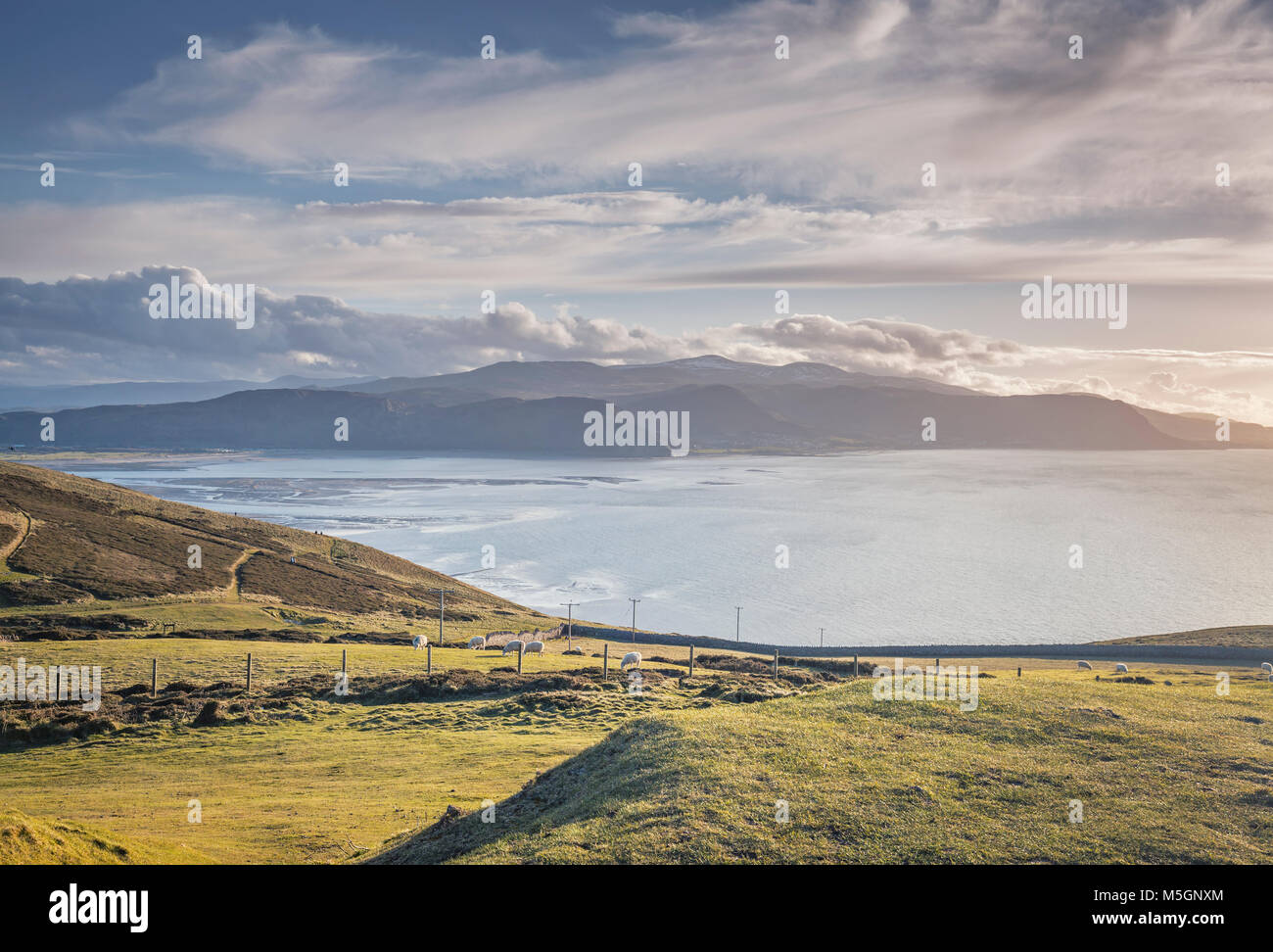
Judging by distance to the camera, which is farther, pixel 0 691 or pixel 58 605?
pixel 58 605

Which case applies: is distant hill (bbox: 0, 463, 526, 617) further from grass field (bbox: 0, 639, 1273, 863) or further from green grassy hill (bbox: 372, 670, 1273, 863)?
green grassy hill (bbox: 372, 670, 1273, 863)

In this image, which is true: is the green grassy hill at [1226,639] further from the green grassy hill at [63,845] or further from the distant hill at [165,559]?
the green grassy hill at [63,845]

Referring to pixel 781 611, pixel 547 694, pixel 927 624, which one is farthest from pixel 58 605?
pixel 927 624

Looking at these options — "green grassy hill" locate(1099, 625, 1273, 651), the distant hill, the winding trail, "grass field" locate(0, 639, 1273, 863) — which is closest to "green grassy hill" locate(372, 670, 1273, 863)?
"grass field" locate(0, 639, 1273, 863)

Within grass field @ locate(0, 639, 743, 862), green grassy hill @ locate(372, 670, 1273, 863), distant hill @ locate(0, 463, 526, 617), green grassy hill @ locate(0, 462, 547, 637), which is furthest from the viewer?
distant hill @ locate(0, 463, 526, 617)
